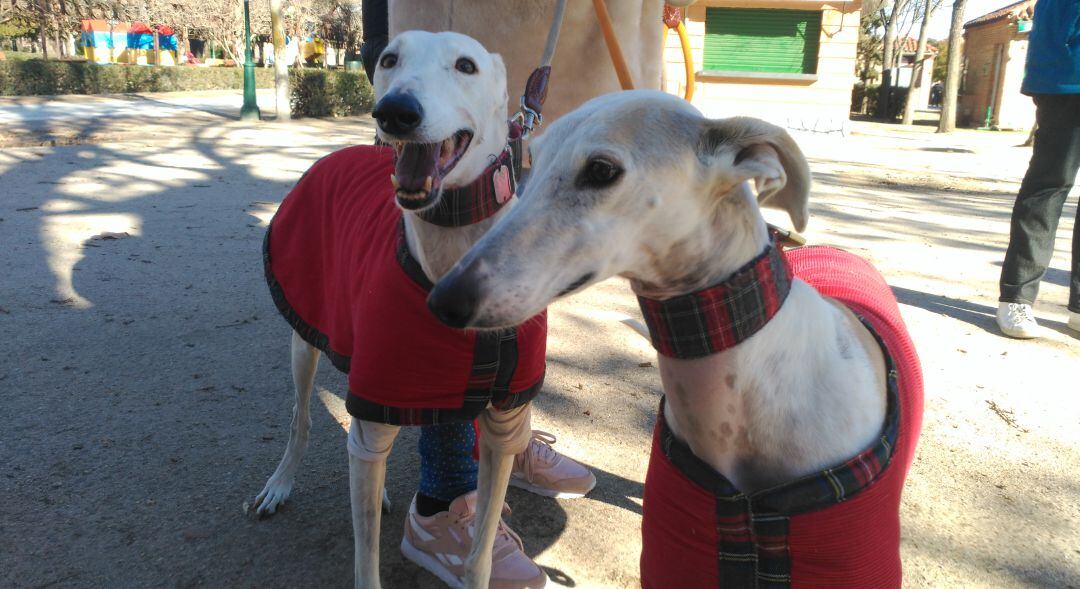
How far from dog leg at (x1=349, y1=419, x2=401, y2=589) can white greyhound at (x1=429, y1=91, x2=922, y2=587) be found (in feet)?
2.67

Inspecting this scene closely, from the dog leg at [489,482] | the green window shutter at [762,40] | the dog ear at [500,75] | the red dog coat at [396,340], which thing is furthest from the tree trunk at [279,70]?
the dog leg at [489,482]

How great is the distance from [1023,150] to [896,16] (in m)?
16.3

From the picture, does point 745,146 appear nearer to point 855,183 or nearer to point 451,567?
point 451,567

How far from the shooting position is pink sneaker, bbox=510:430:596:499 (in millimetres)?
2627

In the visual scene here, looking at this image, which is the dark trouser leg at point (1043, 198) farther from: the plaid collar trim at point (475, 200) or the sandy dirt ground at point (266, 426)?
the plaid collar trim at point (475, 200)

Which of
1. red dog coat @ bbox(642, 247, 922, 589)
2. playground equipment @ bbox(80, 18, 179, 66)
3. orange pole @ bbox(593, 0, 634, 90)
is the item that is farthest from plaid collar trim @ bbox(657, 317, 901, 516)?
playground equipment @ bbox(80, 18, 179, 66)

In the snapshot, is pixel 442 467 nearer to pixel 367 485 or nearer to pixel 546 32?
pixel 367 485

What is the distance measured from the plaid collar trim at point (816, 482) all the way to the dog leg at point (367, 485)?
2.72 ft

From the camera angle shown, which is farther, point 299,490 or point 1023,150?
point 1023,150

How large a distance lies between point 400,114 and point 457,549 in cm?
130

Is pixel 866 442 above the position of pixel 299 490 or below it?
above

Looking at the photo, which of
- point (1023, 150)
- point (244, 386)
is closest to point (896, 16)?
point (1023, 150)

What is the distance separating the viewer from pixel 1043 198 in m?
3.91

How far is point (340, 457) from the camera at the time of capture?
284cm
